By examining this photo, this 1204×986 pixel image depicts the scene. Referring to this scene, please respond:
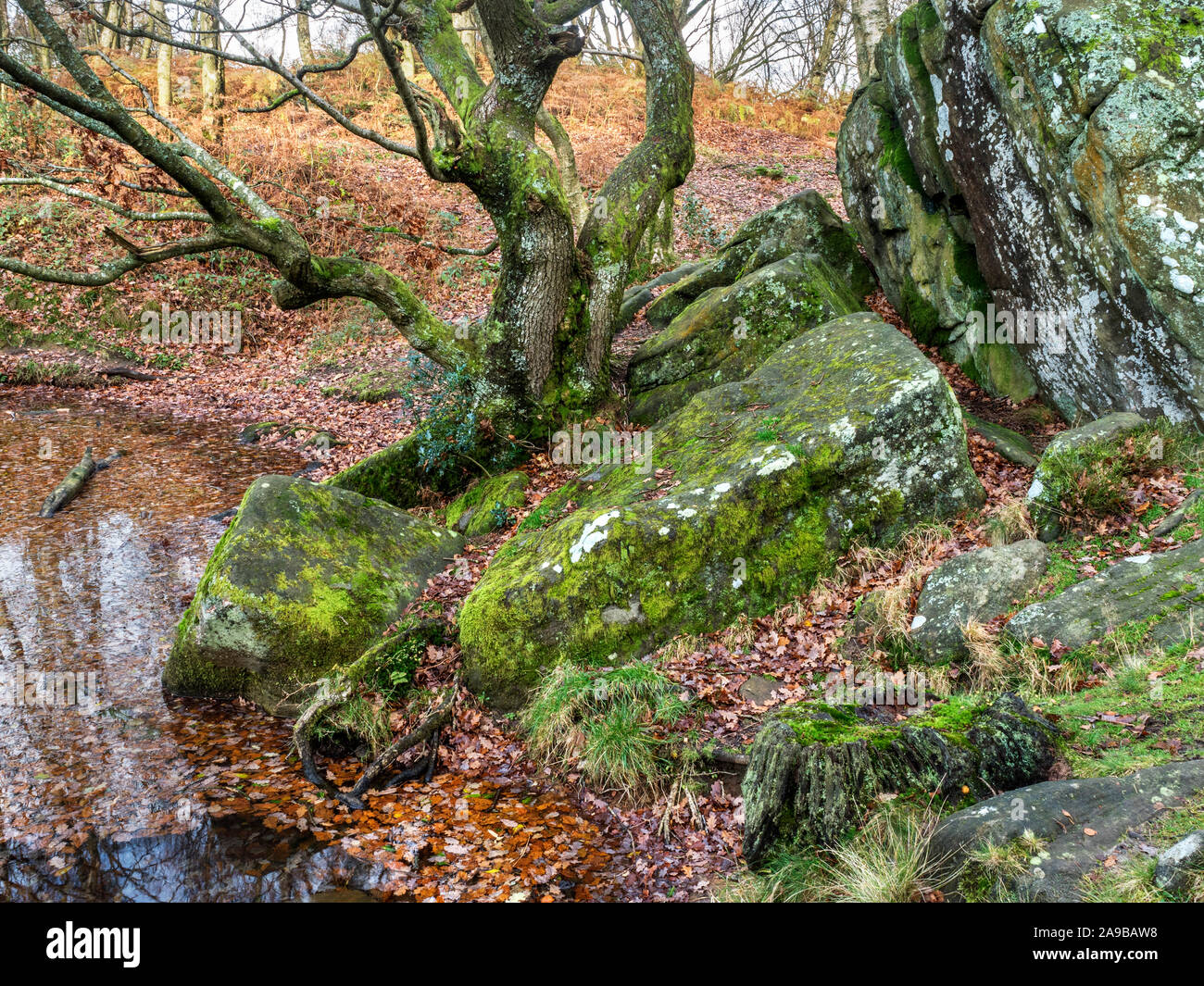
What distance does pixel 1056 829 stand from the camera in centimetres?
345

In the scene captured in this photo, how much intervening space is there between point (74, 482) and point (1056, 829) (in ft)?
35.8

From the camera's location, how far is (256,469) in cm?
1139

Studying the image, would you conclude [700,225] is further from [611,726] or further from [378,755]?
[378,755]

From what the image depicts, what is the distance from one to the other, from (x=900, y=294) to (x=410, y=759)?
355 inches

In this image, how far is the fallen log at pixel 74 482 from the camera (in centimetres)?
950

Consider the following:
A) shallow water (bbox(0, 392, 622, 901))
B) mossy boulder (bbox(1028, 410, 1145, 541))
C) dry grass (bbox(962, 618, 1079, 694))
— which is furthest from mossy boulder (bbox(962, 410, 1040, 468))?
shallow water (bbox(0, 392, 622, 901))

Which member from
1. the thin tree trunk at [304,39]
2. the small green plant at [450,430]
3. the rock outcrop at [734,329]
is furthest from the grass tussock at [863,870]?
the thin tree trunk at [304,39]

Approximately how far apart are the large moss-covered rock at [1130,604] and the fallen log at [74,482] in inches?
399

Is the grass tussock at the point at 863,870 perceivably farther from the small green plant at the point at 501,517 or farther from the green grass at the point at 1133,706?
the small green plant at the point at 501,517

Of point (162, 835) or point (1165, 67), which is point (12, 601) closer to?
point (162, 835)

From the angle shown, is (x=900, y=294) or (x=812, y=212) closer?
(x=900, y=294)
